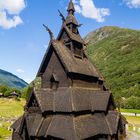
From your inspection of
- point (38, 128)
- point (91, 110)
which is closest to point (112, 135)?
point (91, 110)

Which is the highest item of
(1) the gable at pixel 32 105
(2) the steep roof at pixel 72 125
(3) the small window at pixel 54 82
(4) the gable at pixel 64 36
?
(4) the gable at pixel 64 36

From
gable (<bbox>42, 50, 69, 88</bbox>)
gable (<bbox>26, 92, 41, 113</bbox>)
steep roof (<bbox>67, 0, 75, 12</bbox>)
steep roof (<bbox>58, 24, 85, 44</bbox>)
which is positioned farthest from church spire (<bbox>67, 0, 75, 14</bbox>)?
gable (<bbox>26, 92, 41, 113</bbox>)

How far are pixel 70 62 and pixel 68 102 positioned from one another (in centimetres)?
529

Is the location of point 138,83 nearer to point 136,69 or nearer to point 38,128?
point 136,69

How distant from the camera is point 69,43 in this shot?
111 feet

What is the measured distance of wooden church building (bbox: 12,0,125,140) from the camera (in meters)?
27.8

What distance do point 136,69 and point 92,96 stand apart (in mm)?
159551

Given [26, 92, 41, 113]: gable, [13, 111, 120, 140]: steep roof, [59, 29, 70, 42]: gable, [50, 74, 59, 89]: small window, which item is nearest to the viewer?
[13, 111, 120, 140]: steep roof

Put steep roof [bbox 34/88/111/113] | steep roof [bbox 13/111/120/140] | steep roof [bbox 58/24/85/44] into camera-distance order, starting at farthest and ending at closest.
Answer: steep roof [bbox 58/24/85/44]
steep roof [bbox 34/88/111/113]
steep roof [bbox 13/111/120/140]

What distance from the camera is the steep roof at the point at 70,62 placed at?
101 ft

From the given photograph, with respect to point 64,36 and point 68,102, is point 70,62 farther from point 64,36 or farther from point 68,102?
point 68,102

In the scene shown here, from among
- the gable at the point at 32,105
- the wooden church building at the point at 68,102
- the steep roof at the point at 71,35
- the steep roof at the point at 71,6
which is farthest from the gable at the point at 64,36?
the gable at the point at 32,105

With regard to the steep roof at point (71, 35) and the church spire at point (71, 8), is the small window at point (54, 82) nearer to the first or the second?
the steep roof at point (71, 35)

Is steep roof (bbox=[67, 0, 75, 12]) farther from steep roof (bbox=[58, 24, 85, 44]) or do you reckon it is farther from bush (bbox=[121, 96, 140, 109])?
bush (bbox=[121, 96, 140, 109])
